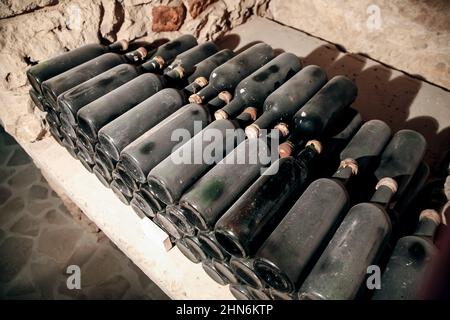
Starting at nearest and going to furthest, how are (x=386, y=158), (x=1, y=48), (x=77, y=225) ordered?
(x=386, y=158)
(x=1, y=48)
(x=77, y=225)

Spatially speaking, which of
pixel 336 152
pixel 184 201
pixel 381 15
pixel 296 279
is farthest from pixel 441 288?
pixel 381 15

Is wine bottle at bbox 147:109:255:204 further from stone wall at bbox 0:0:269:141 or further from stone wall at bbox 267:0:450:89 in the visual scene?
stone wall at bbox 267:0:450:89

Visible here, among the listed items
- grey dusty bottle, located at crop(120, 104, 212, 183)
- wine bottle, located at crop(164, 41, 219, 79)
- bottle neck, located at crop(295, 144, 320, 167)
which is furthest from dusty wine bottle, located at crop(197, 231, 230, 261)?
wine bottle, located at crop(164, 41, 219, 79)

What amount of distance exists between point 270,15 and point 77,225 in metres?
2.34

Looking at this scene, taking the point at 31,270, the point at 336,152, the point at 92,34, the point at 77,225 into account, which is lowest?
the point at 31,270

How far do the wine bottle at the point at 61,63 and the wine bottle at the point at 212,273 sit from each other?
3.64ft

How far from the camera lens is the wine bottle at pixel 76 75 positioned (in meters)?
1.40

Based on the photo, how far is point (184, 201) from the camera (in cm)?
105

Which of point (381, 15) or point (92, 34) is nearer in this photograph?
point (92, 34)

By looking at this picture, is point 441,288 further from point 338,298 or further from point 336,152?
point 336,152

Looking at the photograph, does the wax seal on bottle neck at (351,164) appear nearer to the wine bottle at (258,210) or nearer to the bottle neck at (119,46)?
the wine bottle at (258,210)

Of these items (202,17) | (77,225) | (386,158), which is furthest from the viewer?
(77,225)

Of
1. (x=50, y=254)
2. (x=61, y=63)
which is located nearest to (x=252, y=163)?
(x=61, y=63)

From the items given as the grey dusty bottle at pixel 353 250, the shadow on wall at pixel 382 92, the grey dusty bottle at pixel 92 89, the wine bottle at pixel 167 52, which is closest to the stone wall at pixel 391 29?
the shadow on wall at pixel 382 92
